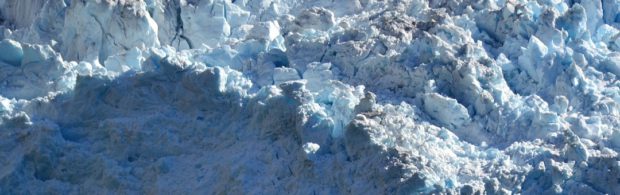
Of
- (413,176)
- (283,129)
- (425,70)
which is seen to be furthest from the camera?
(425,70)

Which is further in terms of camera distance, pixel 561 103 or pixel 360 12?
pixel 360 12

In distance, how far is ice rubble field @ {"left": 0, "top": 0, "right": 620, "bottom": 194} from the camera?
12625 mm

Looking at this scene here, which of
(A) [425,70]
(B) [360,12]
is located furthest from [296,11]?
(A) [425,70]

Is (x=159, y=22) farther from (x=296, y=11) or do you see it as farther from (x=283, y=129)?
(x=283, y=129)

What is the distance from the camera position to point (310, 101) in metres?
13.1

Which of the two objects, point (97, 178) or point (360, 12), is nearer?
point (97, 178)

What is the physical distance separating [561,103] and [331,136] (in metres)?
2.16

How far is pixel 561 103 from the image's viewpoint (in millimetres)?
13758

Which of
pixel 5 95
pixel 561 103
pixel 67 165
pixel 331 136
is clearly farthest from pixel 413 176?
pixel 5 95

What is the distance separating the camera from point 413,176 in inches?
480

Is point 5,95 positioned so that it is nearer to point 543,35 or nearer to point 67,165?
point 67,165

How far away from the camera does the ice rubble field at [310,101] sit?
1262 centimetres

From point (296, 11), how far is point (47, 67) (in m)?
3.02

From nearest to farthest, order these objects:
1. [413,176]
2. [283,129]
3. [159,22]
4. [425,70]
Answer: [413,176], [283,129], [425,70], [159,22]
